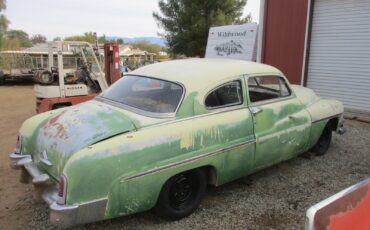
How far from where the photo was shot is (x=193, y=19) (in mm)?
21969

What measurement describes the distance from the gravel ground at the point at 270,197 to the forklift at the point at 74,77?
14.3ft

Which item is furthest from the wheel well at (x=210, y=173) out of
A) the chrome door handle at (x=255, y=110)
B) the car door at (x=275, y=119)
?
the chrome door handle at (x=255, y=110)

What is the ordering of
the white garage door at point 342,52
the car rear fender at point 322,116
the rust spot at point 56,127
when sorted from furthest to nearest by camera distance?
the white garage door at point 342,52
the car rear fender at point 322,116
the rust spot at point 56,127

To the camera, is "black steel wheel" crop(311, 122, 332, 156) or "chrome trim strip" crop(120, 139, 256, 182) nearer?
"chrome trim strip" crop(120, 139, 256, 182)

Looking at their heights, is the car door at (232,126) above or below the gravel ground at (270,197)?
above

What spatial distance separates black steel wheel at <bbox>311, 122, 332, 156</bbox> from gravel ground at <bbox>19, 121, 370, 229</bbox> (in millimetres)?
112

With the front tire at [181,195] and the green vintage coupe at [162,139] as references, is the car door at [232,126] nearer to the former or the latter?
the green vintage coupe at [162,139]

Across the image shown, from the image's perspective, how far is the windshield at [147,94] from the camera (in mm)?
3488

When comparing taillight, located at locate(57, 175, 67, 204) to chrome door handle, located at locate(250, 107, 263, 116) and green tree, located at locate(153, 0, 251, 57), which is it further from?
green tree, located at locate(153, 0, 251, 57)

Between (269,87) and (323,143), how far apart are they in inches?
64.5

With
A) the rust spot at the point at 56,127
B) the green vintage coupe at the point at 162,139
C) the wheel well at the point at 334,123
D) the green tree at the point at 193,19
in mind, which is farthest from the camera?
the green tree at the point at 193,19

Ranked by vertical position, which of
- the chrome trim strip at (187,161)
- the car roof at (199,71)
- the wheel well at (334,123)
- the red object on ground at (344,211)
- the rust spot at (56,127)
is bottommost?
the wheel well at (334,123)

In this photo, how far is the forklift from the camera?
7.82m

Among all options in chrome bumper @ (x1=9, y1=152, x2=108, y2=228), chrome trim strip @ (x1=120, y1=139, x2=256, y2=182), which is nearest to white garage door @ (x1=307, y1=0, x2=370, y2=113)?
chrome trim strip @ (x1=120, y1=139, x2=256, y2=182)
